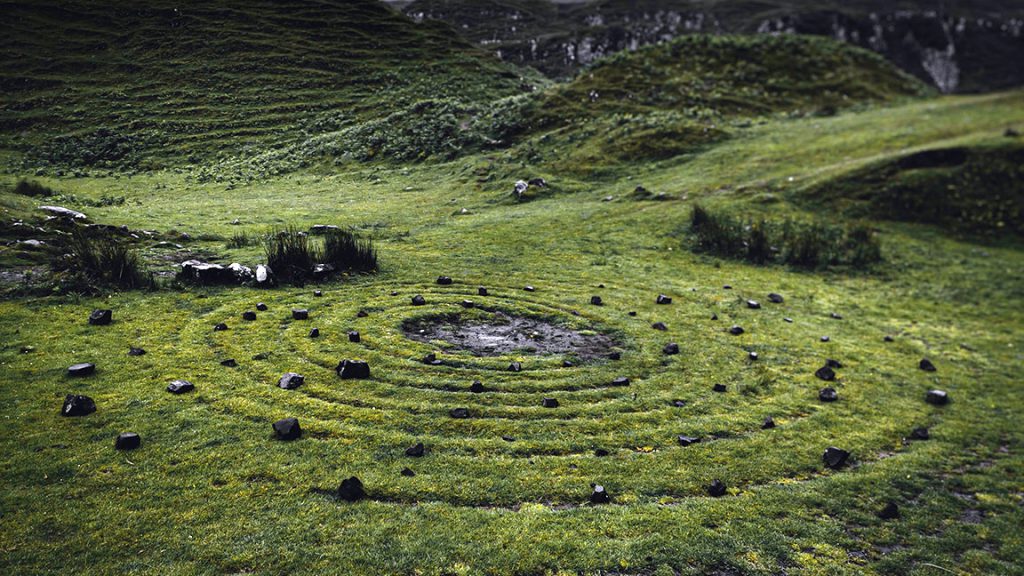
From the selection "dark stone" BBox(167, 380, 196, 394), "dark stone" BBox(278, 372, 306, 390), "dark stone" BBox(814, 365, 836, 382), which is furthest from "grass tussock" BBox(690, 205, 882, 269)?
"dark stone" BBox(167, 380, 196, 394)

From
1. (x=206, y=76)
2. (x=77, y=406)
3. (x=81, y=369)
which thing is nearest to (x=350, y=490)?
(x=77, y=406)

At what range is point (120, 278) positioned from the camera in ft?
60.4

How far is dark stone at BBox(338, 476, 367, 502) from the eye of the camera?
8984 mm

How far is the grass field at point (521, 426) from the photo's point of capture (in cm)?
824

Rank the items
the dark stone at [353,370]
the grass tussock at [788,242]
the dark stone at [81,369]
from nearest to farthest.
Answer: the dark stone at [81,369] < the dark stone at [353,370] < the grass tussock at [788,242]

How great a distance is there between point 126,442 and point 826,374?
56.4ft

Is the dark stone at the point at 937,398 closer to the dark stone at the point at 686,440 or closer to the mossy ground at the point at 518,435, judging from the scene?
the mossy ground at the point at 518,435

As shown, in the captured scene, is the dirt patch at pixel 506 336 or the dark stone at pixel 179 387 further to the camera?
the dirt patch at pixel 506 336

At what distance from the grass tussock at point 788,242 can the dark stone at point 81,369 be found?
2728cm

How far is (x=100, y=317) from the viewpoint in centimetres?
1525

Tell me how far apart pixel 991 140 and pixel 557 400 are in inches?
1639

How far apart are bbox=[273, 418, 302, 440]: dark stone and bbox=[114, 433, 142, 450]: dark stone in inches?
89.9

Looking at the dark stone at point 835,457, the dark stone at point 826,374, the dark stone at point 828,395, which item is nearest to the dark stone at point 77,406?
the dark stone at point 835,457

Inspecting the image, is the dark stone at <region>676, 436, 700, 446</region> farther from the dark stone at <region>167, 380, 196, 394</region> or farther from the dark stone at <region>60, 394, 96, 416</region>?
the dark stone at <region>60, 394, 96, 416</region>
